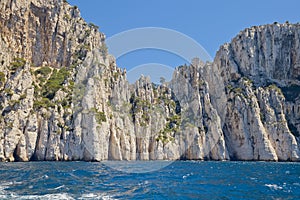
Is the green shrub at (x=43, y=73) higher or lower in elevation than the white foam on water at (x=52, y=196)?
higher

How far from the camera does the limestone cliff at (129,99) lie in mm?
74062

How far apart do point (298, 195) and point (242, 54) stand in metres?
107

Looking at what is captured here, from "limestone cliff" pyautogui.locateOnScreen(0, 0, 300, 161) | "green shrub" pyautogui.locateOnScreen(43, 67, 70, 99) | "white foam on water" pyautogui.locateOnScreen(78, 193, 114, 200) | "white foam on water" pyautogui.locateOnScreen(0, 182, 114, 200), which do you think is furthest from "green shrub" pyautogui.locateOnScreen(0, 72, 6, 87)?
"white foam on water" pyautogui.locateOnScreen(78, 193, 114, 200)

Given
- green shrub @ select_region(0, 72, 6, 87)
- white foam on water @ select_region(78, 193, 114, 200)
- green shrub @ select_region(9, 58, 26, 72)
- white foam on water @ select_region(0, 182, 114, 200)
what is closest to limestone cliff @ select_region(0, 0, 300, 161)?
green shrub @ select_region(9, 58, 26, 72)

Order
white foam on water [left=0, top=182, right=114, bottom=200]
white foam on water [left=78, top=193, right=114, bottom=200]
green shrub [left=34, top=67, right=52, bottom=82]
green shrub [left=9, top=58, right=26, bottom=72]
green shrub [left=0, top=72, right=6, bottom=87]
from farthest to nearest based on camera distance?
green shrub [left=34, top=67, right=52, bottom=82] < green shrub [left=9, top=58, right=26, bottom=72] < green shrub [left=0, top=72, right=6, bottom=87] < white foam on water [left=78, top=193, right=114, bottom=200] < white foam on water [left=0, top=182, right=114, bottom=200]

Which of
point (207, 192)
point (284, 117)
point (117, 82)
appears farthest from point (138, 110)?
point (207, 192)

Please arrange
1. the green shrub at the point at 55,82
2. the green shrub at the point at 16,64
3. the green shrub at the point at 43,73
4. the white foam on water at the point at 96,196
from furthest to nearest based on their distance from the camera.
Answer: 1. the green shrub at the point at 43,73
2. the green shrub at the point at 55,82
3. the green shrub at the point at 16,64
4. the white foam on water at the point at 96,196

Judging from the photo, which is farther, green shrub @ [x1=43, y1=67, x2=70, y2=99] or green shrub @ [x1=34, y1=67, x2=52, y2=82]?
green shrub @ [x1=34, y1=67, x2=52, y2=82]

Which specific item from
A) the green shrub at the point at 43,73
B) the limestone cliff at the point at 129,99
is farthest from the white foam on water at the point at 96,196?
the green shrub at the point at 43,73

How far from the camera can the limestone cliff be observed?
74062mm

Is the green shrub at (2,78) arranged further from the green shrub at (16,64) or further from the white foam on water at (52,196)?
the white foam on water at (52,196)

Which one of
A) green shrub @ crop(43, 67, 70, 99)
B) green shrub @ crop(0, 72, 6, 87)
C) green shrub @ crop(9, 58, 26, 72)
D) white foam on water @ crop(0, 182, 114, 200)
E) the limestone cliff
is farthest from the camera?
green shrub @ crop(43, 67, 70, 99)

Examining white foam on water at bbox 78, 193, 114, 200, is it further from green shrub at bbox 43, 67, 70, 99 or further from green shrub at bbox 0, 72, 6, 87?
green shrub at bbox 43, 67, 70, 99

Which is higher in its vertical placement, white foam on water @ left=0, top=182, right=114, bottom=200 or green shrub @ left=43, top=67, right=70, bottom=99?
green shrub @ left=43, top=67, right=70, bottom=99
